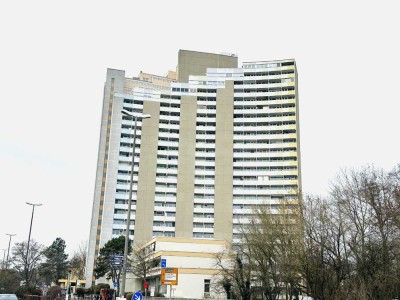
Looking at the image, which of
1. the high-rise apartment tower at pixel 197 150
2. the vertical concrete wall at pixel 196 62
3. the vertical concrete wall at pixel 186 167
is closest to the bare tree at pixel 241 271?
the high-rise apartment tower at pixel 197 150

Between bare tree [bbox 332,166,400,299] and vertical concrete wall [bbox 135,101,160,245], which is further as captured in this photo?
vertical concrete wall [bbox 135,101,160,245]

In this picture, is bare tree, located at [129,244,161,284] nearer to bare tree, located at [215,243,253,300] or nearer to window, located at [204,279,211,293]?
window, located at [204,279,211,293]

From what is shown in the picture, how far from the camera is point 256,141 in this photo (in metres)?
124

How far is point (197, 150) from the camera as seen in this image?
124 m

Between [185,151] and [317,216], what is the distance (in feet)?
302

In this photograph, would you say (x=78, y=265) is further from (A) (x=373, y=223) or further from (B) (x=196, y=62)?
(A) (x=373, y=223)

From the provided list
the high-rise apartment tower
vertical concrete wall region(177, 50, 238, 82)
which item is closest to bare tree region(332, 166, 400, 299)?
the high-rise apartment tower

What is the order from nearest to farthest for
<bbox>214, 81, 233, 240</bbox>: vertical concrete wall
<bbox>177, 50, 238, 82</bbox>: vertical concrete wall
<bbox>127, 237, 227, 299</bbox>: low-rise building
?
<bbox>127, 237, 227, 299</bbox>: low-rise building
<bbox>214, 81, 233, 240</bbox>: vertical concrete wall
<bbox>177, 50, 238, 82</bbox>: vertical concrete wall

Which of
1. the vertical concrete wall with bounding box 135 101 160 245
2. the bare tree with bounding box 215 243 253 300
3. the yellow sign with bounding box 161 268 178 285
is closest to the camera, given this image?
the yellow sign with bounding box 161 268 178 285

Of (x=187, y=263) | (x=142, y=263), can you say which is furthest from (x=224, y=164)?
(x=142, y=263)

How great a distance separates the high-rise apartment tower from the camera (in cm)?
11469

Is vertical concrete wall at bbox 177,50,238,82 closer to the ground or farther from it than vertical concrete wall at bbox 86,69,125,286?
farther from it

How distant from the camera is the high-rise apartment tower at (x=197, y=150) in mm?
114688

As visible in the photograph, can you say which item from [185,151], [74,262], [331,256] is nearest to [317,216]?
[331,256]
